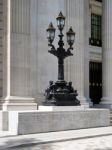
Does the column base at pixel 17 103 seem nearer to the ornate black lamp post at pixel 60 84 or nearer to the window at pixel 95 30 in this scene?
the ornate black lamp post at pixel 60 84

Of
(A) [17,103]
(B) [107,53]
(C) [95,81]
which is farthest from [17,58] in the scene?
(C) [95,81]

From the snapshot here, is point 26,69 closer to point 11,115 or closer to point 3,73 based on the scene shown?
point 3,73

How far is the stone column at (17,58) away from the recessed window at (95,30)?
10.4 m

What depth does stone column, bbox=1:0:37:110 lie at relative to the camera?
21.8 m

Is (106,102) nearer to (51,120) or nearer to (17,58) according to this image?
(17,58)

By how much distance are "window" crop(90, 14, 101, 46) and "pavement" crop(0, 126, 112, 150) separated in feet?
48.7

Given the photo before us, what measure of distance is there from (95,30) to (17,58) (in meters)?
12.2

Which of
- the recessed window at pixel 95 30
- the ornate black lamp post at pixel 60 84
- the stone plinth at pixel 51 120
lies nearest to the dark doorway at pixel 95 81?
the recessed window at pixel 95 30

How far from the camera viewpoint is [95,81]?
3212cm

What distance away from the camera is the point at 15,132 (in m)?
17.1

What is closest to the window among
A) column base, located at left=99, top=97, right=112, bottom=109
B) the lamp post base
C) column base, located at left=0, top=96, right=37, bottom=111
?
column base, located at left=99, top=97, right=112, bottom=109

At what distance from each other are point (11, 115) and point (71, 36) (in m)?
5.01

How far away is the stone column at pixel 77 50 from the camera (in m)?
25.0

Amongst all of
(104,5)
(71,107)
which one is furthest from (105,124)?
(104,5)
